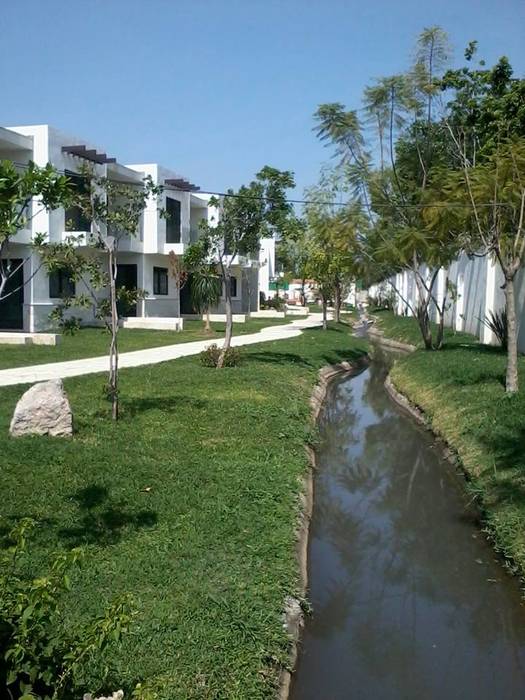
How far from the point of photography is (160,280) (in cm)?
3294

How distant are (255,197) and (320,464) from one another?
21.7 feet

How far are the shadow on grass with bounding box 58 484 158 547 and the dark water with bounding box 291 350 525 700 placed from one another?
1708 mm

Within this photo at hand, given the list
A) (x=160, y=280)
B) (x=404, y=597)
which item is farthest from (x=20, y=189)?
(x=160, y=280)

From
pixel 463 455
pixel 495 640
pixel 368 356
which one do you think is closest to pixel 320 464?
pixel 463 455

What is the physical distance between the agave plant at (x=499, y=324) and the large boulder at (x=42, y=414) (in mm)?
13073

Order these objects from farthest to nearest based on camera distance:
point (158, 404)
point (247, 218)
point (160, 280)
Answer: point (160, 280), point (247, 218), point (158, 404)

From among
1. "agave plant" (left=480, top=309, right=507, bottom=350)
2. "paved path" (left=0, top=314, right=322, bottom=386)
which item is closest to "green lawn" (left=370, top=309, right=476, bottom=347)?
"agave plant" (left=480, top=309, right=507, bottom=350)

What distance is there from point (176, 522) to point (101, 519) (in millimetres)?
655

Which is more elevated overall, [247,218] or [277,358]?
[247,218]

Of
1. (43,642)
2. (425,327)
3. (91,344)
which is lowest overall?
(91,344)

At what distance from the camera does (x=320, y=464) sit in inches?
436

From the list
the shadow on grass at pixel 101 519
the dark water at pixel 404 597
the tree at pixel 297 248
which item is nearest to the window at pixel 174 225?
the tree at pixel 297 248

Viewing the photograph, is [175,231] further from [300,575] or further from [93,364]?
[300,575]

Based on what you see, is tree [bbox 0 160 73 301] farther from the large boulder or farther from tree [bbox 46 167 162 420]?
tree [bbox 46 167 162 420]
